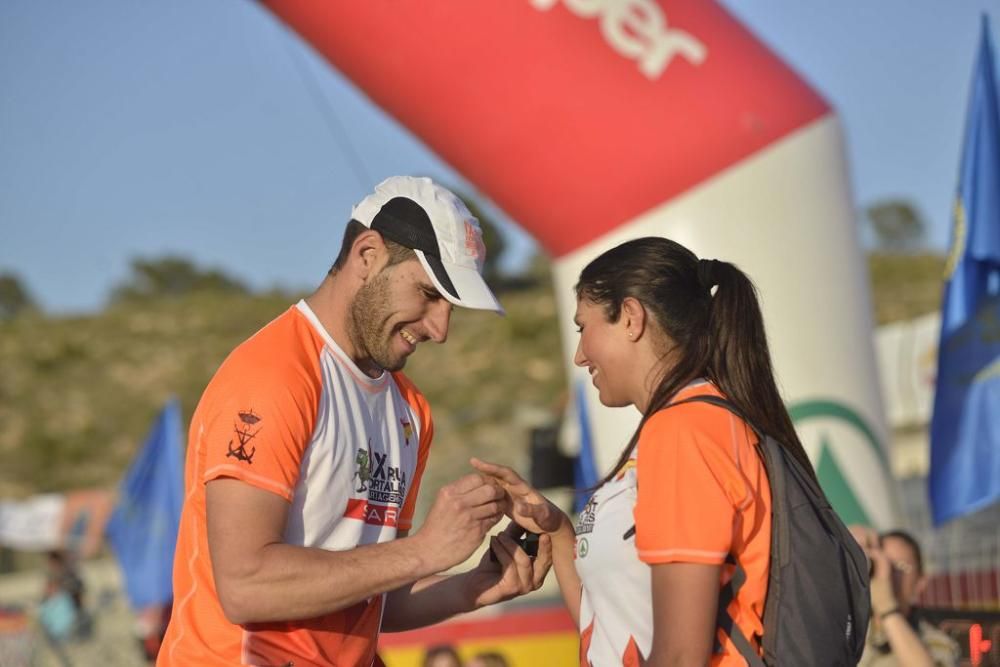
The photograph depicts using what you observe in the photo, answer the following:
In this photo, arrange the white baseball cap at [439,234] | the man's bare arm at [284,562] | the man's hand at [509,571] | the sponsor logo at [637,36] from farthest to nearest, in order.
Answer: the sponsor logo at [637,36], the man's hand at [509,571], the white baseball cap at [439,234], the man's bare arm at [284,562]

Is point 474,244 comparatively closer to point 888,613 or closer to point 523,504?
point 523,504

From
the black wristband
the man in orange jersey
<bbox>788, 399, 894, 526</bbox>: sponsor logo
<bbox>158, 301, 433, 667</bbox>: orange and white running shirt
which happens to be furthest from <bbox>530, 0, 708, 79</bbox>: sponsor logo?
<bbox>158, 301, 433, 667</bbox>: orange and white running shirt

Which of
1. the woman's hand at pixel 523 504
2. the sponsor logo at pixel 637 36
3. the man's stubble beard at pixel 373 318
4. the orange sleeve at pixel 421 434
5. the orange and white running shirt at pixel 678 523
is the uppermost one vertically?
the sponsor logo at pixel 637 36

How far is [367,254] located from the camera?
2.50 metres

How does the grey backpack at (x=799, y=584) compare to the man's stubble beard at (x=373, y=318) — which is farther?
the man's stubble beard at (x=373, y=318)

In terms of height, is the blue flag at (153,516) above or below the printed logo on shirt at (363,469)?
above

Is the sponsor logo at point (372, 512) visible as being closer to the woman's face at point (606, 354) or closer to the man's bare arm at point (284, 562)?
the man's bare arm at point (284, 562)

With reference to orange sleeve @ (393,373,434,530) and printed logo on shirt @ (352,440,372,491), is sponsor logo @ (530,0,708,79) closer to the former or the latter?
orange sleeve @ (393,373,434,530)

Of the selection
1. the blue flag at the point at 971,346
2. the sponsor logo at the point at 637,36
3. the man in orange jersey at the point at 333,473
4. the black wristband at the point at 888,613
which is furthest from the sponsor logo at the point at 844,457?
the man in orange jersey at the point at 333,473

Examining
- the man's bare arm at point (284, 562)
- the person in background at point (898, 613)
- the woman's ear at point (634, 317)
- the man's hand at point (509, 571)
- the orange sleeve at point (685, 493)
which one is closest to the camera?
the orange sleeve at point (685, 493)

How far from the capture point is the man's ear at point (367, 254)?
2.48m

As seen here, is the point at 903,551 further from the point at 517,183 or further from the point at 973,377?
the point at 517,183

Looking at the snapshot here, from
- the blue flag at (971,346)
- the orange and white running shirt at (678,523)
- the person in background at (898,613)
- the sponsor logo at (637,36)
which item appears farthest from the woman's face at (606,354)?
the sponsor logo at (637,36)

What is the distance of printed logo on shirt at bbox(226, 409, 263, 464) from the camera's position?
86.6 inches
